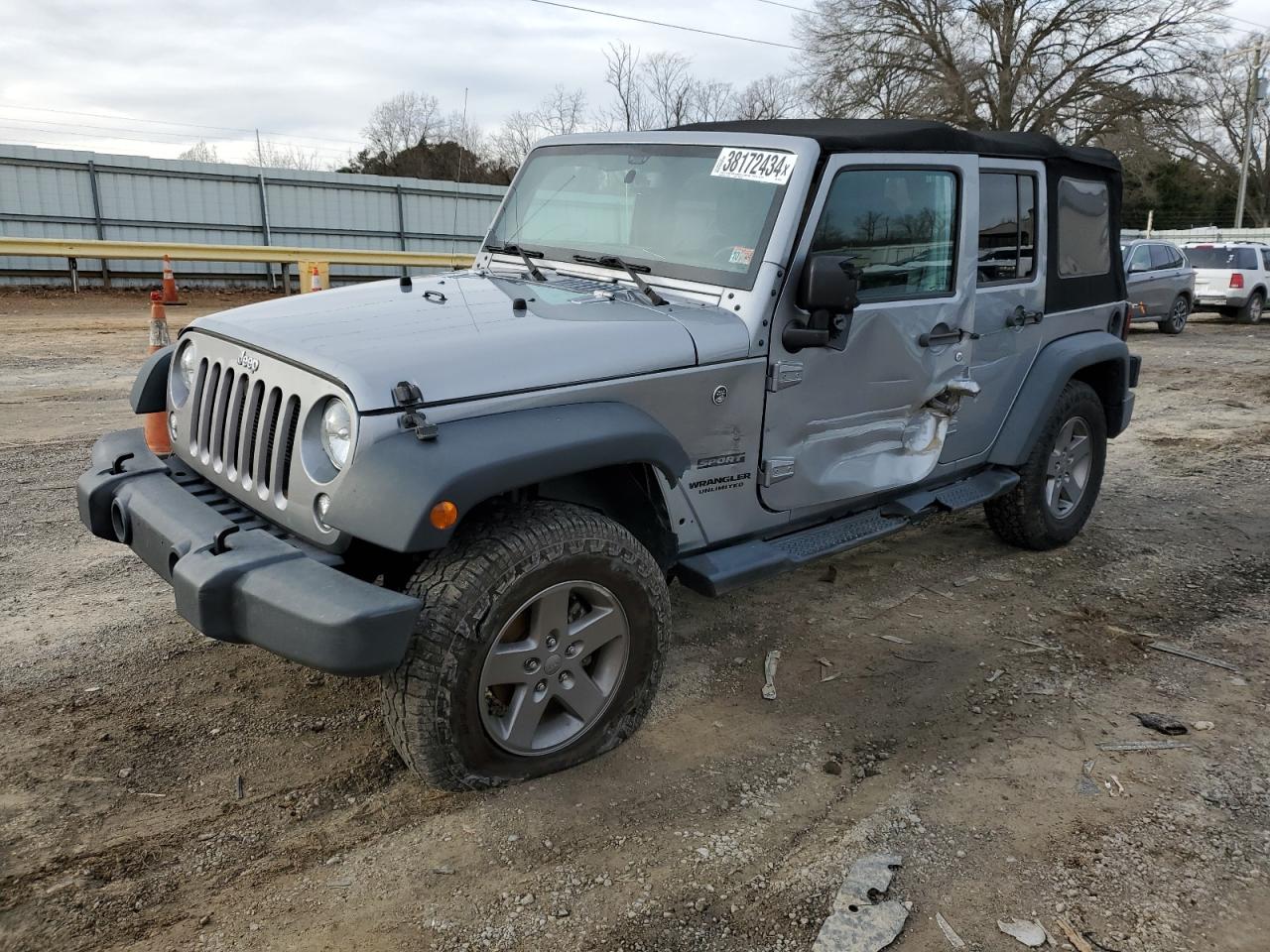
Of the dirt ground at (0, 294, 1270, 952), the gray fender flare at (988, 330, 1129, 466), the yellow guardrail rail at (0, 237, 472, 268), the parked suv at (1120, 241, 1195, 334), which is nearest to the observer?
the dirt ground at (0, 294, 1270, 952)

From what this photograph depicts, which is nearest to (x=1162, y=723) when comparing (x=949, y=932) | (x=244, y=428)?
(x=949, y=932)

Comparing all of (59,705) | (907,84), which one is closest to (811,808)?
(59,705)

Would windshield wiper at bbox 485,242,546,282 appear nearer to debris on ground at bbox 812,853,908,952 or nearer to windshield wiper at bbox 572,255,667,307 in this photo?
windshield wiper at bbox 572,255,667,307

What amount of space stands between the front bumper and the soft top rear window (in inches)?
792

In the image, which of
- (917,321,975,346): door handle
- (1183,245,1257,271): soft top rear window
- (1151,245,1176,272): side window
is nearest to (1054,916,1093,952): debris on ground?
(917,321,975,346): door handle

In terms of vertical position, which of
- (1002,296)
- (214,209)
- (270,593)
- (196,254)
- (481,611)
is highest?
(214,209)

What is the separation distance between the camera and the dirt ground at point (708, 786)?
8.30ft

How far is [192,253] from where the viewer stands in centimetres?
1692

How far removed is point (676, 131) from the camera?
3982mm

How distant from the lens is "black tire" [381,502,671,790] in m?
2.65

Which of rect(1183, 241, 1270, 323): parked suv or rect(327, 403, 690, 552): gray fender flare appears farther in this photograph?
rect(1183, 241, 1270, 323): parked suv

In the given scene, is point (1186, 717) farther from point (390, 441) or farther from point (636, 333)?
point (390, 441)

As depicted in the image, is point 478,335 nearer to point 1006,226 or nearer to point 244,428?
point 244,428

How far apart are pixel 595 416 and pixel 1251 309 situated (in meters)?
20.3
